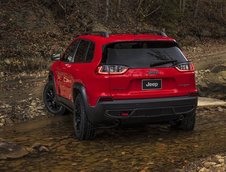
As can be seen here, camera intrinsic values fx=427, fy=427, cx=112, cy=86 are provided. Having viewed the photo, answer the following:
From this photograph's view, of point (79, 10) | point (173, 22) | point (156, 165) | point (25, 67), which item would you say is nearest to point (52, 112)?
point (156, 165)

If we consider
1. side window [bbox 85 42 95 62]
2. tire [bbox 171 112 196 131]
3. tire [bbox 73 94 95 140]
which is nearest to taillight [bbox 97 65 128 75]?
side window [bbox 85 42 95 62]

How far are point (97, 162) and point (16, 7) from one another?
1400cm

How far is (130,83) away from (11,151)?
2144 millimetres

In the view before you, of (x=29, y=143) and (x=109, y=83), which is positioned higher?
(x=109, y=83)

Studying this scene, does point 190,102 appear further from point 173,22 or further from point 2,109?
point 173,22

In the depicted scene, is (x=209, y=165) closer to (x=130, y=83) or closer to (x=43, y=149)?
(x=130, y=83)

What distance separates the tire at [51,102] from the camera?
32.2ft

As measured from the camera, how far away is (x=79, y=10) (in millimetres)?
21125

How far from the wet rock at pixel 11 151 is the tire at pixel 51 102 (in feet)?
9.86

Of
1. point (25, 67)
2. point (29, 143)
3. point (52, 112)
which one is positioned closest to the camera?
point (29, 143)

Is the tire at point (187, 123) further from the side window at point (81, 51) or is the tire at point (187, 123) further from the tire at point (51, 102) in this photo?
the tire at point (51, 102)

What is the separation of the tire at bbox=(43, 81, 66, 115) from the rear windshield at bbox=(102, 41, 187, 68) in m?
2.92

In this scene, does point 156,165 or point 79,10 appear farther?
point 79,10

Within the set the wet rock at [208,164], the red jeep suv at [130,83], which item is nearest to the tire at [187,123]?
the red jeep suv at [130,83]
